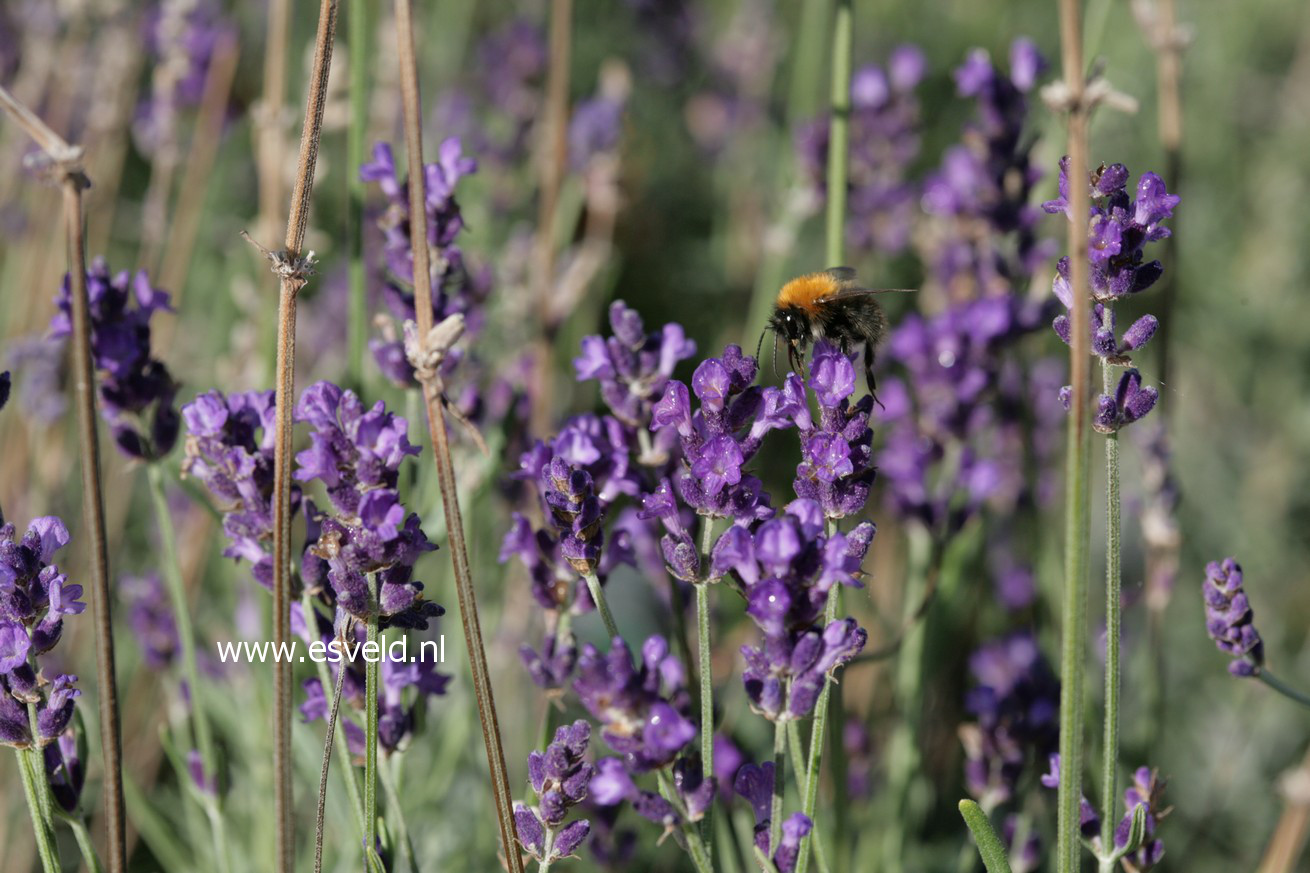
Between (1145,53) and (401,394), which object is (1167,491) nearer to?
(401,394)

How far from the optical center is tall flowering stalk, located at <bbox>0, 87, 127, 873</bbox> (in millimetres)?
1106

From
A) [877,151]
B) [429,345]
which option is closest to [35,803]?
[429,345]

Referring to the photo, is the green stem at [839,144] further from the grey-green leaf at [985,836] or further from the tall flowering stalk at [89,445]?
the tall flowering stalk at [89,445]

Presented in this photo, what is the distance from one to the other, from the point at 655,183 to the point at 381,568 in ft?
10.4

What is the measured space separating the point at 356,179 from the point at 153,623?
36.8 inches

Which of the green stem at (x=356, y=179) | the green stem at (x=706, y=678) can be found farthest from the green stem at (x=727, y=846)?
the green stem at (x=356, y=179)

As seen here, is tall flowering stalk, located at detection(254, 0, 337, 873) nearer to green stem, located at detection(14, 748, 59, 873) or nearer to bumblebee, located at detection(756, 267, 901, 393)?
green stem, located at detection(14, 748, 59, 873)

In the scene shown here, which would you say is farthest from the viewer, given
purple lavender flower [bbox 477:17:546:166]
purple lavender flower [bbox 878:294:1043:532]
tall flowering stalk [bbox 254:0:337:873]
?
purple lavender flower [bbox 477:17:546:166]

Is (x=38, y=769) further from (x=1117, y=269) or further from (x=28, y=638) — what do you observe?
(x=1117, y=269)

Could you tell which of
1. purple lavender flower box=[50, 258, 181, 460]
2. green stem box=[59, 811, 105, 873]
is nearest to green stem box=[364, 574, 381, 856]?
green stem box=[59, 811, 105, 873]

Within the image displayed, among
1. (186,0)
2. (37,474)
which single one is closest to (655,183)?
(186,0)

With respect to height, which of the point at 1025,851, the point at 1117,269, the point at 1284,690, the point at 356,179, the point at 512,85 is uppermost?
the point at 512,85

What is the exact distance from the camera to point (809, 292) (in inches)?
73.5

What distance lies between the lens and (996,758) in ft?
6.20
